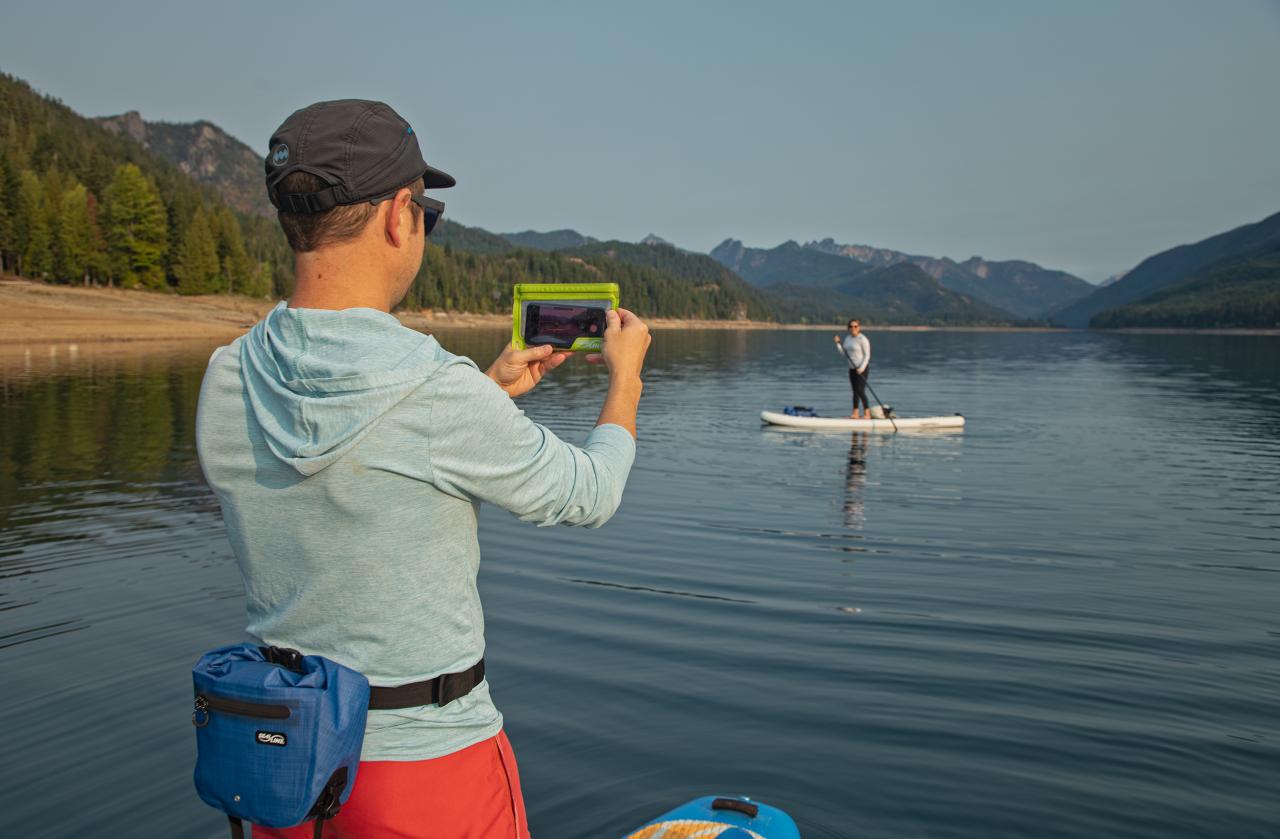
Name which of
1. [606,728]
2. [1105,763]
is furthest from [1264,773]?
[606,728]

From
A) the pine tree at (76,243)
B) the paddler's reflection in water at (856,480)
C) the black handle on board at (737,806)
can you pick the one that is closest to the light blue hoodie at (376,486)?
the black handle on board at (737,806)

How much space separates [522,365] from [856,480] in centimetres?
1630

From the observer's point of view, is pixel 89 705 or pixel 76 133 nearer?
pixel 89 705

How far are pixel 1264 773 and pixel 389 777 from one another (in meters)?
6.55

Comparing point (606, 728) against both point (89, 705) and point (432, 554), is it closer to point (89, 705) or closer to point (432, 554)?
point (89, 705)

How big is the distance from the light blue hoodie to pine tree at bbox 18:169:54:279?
120308 millimetres

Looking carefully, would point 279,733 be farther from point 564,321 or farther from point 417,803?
point 564,321

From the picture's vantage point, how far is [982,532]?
13531 mm

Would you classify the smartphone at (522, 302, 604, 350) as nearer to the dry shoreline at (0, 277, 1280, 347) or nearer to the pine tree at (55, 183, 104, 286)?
the dry shoreline at (0, 277, 1280, 347)

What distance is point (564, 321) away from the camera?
9.82ft

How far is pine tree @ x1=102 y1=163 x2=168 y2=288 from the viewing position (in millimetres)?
110188

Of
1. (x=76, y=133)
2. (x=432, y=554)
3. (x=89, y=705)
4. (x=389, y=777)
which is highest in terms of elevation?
(x=76, y=133)

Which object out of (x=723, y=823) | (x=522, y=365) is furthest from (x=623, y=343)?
(x=723, y=823)

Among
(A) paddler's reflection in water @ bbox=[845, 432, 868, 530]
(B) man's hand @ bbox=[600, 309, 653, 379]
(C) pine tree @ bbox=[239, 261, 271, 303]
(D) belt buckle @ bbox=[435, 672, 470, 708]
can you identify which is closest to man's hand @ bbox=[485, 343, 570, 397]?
(B) man's hand @ bbox=[600, 309, 653, 379]
